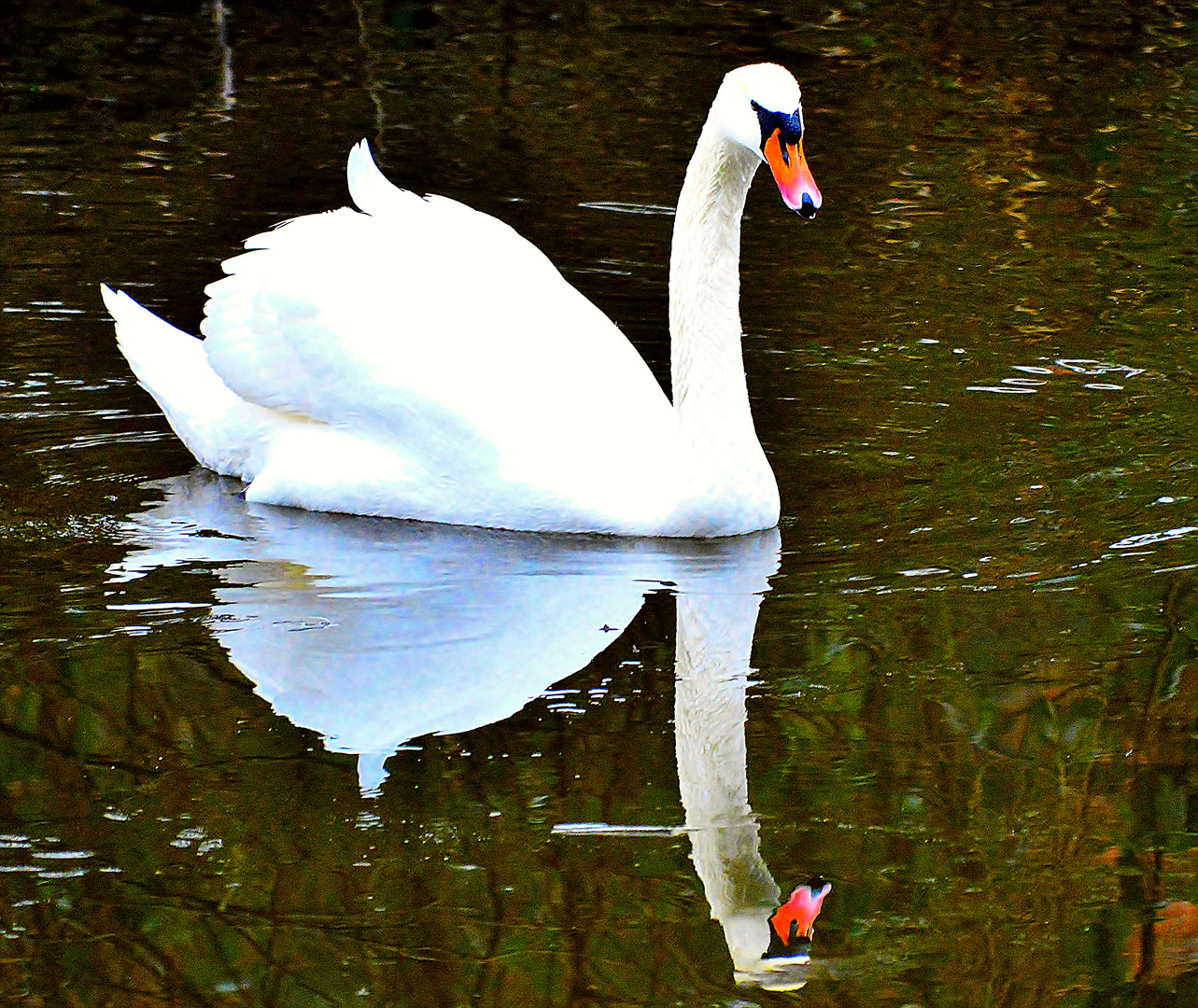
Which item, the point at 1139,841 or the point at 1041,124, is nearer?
the point at 1139,841

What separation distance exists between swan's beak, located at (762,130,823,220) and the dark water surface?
4.15 feet

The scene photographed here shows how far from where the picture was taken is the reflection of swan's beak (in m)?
4.86

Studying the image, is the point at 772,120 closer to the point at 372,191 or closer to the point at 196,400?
the point at 372,191

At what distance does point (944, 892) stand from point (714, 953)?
23.7 inches

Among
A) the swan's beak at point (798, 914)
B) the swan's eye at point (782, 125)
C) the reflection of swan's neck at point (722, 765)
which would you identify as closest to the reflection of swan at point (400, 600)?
the reflection of swan's neck at point (722, 765)

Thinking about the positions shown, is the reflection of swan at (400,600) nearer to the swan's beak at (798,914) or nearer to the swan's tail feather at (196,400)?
the swan's tail feather at (196,400)

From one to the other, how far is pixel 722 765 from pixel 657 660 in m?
0.84

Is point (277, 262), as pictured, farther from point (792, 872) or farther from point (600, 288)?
point (792, 872)

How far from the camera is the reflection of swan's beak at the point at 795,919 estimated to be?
16.0 ft

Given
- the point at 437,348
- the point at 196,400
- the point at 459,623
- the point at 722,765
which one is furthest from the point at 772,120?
the point at 196,400

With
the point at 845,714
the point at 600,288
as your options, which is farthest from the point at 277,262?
the point at 845,714

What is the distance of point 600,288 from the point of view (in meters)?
10.9

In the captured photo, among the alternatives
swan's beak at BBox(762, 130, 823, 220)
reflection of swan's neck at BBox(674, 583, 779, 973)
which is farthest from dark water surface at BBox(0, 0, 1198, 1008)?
swan's beak at BBox(762, 130, 823, 220)

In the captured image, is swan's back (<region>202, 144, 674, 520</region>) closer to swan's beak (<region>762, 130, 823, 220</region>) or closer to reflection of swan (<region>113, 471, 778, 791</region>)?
reflection of swan (<region>113, 471, 778, 791</region>)
